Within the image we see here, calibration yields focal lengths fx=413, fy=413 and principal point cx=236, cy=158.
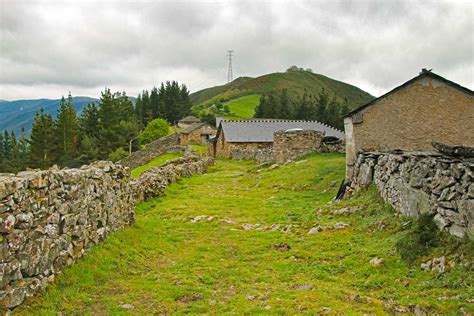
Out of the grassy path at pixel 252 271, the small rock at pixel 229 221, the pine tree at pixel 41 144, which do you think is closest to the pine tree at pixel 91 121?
the pine tree at pixel 41 144

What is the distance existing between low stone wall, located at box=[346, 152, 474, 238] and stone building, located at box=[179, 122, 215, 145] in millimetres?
52800

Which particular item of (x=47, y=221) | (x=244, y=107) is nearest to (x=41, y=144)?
(x=47, y=221)

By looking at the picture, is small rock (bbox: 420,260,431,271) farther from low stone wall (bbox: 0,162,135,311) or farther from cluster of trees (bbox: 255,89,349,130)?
cluster of trees (bbox: 255,89,349,130)

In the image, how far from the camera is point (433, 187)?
800 cm

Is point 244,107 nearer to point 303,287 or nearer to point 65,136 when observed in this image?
point 65,136

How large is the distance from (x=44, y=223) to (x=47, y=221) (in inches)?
3.8

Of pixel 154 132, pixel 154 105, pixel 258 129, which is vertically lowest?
pixel 154 132

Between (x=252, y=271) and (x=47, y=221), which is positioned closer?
(x=47, y=221)

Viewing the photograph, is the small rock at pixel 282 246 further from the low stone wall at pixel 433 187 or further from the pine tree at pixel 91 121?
the pine tree at pixel 91 121

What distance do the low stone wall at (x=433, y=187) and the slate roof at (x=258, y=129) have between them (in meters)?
32.0

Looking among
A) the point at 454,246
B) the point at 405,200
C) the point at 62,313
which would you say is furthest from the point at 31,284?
the point at 405,200

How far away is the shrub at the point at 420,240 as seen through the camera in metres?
7.26

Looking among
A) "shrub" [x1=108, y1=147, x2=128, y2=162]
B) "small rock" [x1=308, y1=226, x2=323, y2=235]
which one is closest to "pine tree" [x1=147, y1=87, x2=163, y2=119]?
"shrub" [x1=108, y1=147, x2=128, y2=162]

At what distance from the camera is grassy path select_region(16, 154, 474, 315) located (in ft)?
20.1
